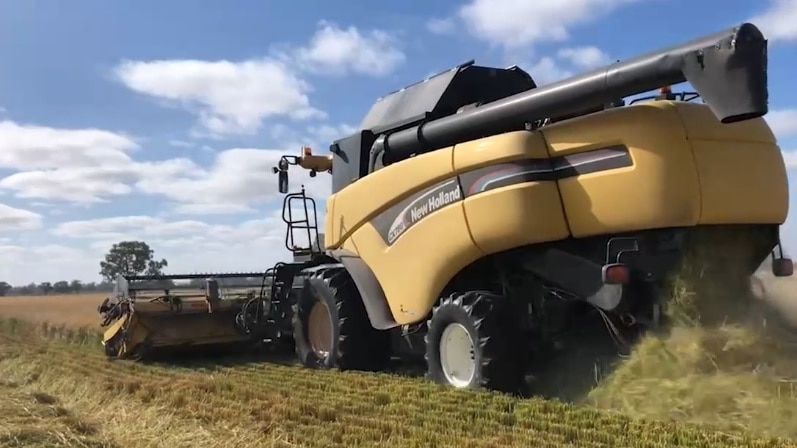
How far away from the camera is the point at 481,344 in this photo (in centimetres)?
636

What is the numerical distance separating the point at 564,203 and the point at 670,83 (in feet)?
3.90

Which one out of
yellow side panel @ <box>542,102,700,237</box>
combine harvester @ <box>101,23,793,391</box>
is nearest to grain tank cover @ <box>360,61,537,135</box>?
combine harvester @ <box>101,23,793,391</box>

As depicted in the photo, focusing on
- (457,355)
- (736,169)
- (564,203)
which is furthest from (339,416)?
(736,169)

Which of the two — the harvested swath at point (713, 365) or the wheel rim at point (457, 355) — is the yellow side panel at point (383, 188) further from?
the harvested swath at point (713, 365)

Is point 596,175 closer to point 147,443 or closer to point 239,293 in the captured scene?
point 147,443

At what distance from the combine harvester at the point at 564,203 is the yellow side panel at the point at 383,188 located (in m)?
0.02

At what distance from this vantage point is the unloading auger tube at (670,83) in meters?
5.14

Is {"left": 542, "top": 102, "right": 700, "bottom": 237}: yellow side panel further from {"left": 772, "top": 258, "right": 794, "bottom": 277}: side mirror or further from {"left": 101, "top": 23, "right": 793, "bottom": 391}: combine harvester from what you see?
{"left": 772, "top": 258, "right": 794, "bottom": 277}: side mirror

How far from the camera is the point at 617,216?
583 centimetres

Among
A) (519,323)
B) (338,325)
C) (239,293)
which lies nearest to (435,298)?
(519,323)

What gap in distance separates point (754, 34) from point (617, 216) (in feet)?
5.00

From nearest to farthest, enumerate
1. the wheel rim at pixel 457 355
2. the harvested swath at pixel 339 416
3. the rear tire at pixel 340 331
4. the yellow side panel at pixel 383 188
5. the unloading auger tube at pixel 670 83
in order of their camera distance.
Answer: the harvested swath at pixel 339 416, the unloading auger tube at pixel 670 83, the wheel rim at pixel 457 355, the yellow side panel at pixel 383 188, the rear tire at pixel 340 331

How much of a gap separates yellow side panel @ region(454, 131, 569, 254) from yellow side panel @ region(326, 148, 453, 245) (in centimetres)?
49

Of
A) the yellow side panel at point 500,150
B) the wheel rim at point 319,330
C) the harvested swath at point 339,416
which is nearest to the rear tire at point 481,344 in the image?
the harvested swath at point 339,416
